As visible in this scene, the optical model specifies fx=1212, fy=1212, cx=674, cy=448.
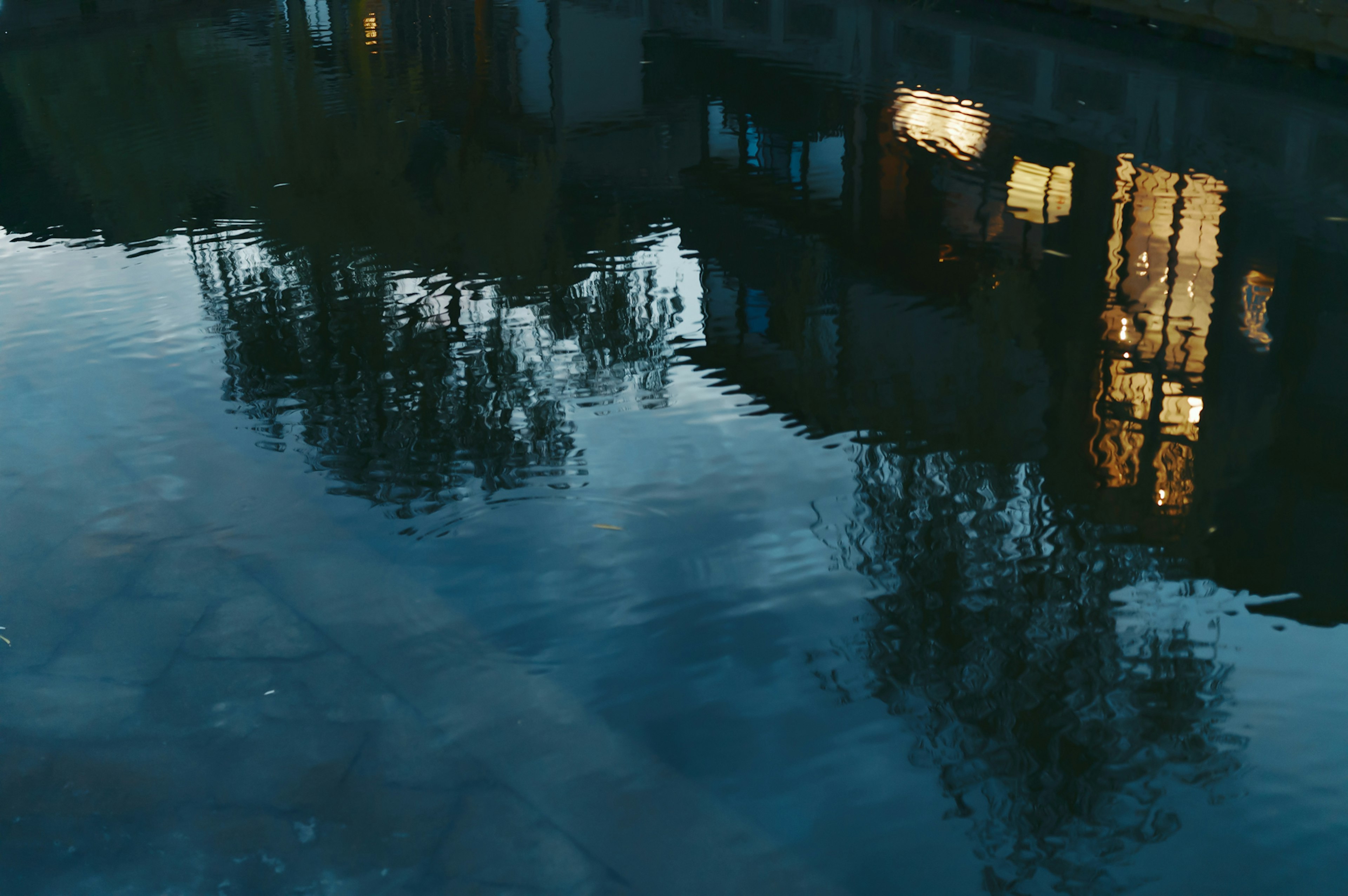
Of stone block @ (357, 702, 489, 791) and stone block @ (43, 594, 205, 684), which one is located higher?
stone block @ (43, 594, 205, 684)

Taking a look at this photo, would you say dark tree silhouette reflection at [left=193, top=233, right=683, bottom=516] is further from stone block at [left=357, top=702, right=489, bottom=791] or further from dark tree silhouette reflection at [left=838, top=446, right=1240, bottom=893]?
dark tree silhouette reflection at [left=838, top=446, right=1240, bottom=893]

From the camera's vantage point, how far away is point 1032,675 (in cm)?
554

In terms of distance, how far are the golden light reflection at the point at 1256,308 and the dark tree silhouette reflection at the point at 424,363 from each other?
4420 millimetres

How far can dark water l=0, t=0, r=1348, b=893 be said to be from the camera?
473 centimetres

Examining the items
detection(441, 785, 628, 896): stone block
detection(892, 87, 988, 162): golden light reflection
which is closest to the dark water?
detection(441, 785, 628, 896): stone block

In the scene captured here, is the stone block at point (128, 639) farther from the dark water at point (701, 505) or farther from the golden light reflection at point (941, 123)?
the golden light reflection at point (941, 123)

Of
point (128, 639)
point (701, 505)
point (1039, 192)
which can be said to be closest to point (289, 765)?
point (128, 639)

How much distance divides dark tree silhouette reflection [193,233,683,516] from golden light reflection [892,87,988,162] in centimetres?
531

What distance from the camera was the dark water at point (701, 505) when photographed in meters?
4.73

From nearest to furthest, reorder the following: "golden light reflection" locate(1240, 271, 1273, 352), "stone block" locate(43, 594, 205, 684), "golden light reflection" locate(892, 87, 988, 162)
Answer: "stone block" locate(43, 594, 205, 684) → "golden light reflection" locate(1240, 271, 1273, 352) → "golden light reflection" locate(892, 87, 988, 162)

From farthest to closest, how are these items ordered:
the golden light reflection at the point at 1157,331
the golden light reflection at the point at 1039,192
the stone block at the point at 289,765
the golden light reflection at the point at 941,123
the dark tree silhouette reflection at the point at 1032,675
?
the golden light reflection at the point at 941,123
the golden light reflection at the point at 1039,192
the golden light reflection at the point at 1157,331
the stone block at the point at 289,765
the dark tree silhouette reflection at the point at 1032,675

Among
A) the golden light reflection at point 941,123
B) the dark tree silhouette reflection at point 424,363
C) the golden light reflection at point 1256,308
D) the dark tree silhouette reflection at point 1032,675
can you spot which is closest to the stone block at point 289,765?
the dark tree silhouette reflection at point 424,363

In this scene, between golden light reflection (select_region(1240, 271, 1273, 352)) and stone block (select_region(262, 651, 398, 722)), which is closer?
stone block (select_region(262, 651, 398, 722))

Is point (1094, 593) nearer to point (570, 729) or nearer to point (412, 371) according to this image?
point (570, 729)
